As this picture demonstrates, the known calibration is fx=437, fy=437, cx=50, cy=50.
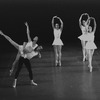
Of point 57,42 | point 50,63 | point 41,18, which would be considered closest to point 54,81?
point 57,42

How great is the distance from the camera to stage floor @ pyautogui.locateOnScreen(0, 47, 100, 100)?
41.1ft

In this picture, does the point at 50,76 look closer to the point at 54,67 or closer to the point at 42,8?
the point at 54,67

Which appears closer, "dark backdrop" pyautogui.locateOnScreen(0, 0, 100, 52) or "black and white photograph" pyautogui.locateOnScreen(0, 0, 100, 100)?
"black and white photograph" pyautogui.locateOnScreen(0, 0, 100, 100)

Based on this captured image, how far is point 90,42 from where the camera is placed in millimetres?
14875

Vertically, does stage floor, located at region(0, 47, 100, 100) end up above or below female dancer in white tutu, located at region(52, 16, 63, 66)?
below

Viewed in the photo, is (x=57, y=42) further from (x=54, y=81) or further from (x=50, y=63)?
(x=54, y=81)

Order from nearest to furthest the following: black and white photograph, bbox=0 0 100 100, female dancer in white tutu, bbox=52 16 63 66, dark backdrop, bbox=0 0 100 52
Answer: black and white photograph, bbox=0 0 100 100
female dancer in white tutu, bbox=52 16 63 66
dark backdrop, bbox=0 0 100 52

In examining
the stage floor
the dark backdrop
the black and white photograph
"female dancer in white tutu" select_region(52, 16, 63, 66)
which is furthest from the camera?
the dark backdrop

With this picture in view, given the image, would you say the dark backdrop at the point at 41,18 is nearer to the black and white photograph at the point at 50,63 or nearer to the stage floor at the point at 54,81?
the black and white photograph at the point at 50,63

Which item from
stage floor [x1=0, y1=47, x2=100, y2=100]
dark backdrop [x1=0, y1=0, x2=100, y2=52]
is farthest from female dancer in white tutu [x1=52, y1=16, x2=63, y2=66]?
dark backdrop [x1=0, y1=0, x2=100, y2=52]

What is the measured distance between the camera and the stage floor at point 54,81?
12539 millimetres

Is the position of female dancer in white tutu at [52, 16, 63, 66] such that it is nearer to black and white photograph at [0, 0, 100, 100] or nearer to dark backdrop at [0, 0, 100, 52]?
black and white photograph at [0, 0, 100, 100]

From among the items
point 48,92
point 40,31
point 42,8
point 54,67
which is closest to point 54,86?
point 48,92

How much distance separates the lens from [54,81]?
13.9m
